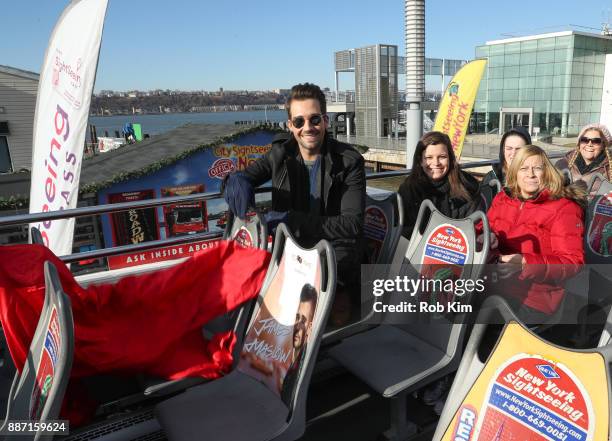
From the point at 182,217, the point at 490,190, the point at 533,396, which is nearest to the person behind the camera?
the point at 533,396

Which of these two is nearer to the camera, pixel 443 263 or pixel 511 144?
pixel 443 263

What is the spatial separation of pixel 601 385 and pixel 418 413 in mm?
1397

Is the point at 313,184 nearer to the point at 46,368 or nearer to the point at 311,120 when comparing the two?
the point at 311,120

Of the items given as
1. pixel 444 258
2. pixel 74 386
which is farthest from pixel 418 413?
pixel 74 386

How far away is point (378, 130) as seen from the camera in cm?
4162

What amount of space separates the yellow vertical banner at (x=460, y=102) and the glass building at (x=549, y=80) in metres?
31.1

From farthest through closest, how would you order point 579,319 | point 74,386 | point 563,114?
point 563,114 < point 579,319 < point 74,386

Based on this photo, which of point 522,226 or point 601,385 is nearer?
point 601,385

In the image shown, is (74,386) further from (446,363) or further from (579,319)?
(579,319)

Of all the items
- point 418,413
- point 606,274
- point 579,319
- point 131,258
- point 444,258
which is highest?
point 444,258

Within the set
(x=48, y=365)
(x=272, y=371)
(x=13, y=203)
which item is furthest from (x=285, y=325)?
(x=13, y=203)

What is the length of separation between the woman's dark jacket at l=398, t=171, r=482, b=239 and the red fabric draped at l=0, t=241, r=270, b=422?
1416mm

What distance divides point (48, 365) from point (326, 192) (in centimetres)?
166

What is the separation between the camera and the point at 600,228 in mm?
3451
